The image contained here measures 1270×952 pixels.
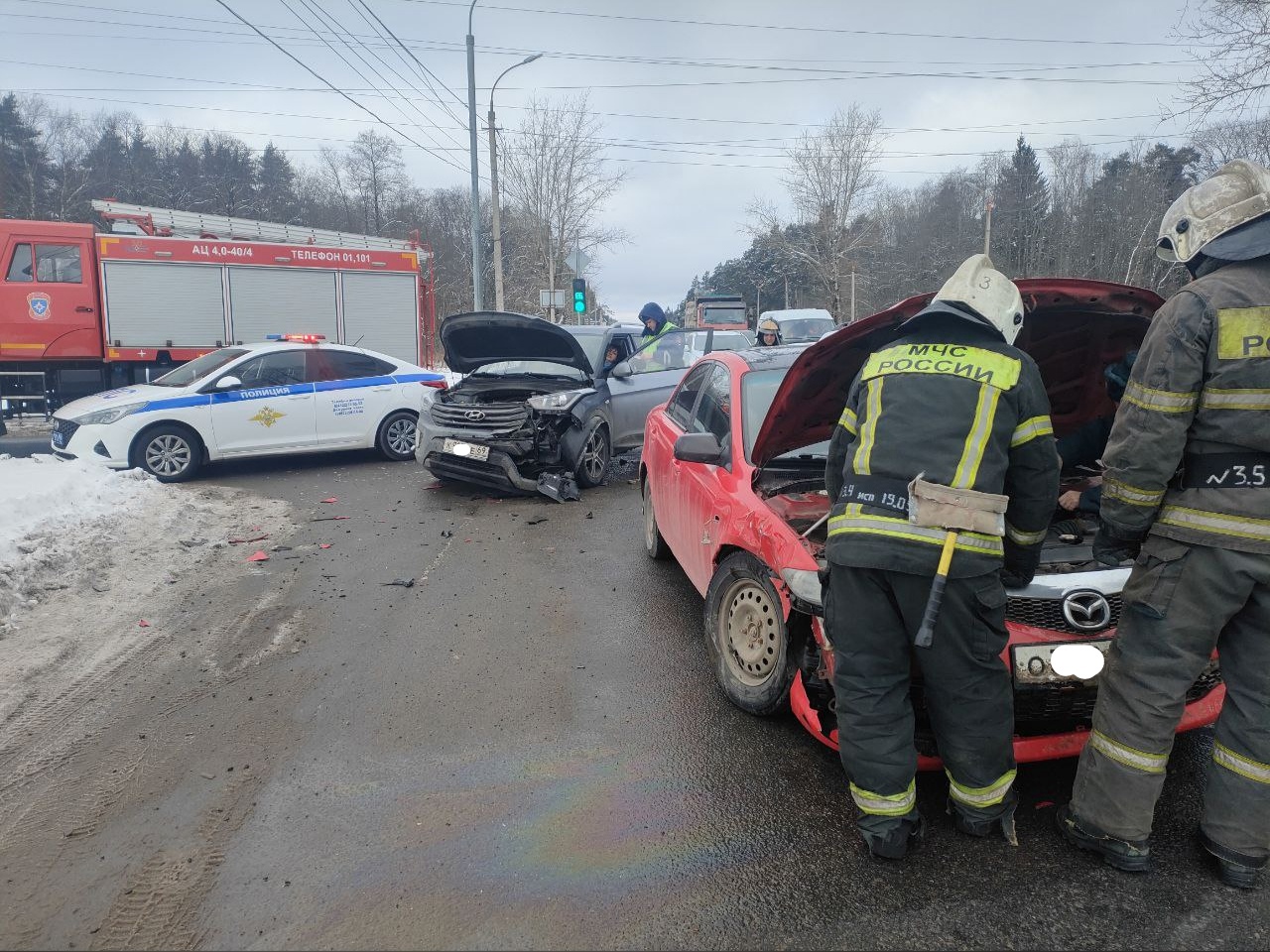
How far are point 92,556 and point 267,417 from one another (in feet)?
13.8

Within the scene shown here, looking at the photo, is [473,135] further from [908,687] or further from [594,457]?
[908,687]

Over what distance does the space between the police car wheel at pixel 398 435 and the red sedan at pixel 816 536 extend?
680cm

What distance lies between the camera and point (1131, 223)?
3791 centimetres

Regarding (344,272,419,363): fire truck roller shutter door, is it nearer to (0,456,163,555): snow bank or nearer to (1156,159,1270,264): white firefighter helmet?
(0,456,163,555): snow bank

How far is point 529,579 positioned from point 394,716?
218 centimetres

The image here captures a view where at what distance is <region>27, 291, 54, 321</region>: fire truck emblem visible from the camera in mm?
12438

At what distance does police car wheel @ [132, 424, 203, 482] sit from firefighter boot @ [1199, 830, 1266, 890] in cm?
969

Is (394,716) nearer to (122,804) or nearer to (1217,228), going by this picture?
(122,804)

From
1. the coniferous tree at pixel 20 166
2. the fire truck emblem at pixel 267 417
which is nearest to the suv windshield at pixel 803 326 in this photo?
the fire truck emblem at pixel 267 417

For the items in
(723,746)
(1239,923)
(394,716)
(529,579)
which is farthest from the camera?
(529,579)

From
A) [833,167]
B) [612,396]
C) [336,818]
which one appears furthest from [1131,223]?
[336,818]

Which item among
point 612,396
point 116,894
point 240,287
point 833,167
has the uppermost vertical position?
point 833,167

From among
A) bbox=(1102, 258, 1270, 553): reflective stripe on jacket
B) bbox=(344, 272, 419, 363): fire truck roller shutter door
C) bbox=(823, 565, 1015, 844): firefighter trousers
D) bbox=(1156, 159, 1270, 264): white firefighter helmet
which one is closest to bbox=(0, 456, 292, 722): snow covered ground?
bbox=(823, 565, 1015, 844): firefighter trousers

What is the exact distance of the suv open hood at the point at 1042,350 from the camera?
3.21 m
